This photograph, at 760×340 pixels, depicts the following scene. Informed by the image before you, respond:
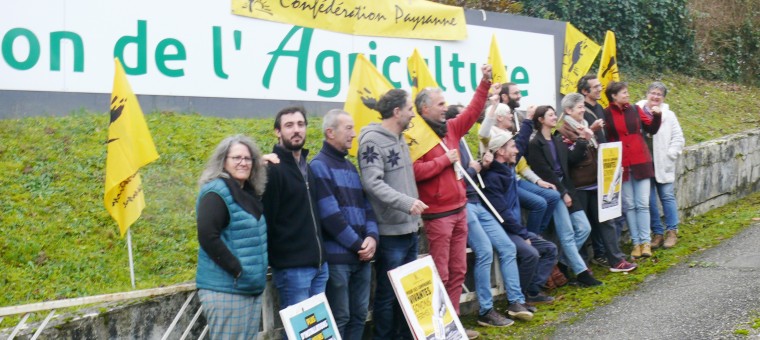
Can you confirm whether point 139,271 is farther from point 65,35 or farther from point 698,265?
point 698,265

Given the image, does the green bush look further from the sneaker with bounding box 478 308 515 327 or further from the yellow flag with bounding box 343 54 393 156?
the sneaker with bounding box 478 308 515 327

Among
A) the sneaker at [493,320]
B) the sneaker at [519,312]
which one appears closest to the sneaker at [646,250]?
the sneaker at [519,312]

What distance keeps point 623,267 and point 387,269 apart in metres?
3.43

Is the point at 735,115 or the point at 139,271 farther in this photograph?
the point at 735,115

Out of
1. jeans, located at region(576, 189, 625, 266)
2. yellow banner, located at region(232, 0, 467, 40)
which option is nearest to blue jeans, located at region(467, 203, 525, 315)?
jeans, located at region(576, 189, 625, 266)

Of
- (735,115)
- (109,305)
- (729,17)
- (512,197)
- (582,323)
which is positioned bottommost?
(582,323)

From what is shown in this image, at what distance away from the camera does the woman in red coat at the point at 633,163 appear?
31.4 feet

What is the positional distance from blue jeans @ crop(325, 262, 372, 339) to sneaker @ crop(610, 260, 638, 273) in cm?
356

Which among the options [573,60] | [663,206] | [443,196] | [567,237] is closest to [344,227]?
[443,196]

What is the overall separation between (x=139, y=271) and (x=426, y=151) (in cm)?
241

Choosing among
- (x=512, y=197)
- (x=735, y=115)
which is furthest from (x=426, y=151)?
(x=735, y=115)

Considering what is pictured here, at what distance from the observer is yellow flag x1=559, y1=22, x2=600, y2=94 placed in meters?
13.6

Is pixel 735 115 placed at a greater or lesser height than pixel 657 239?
greater

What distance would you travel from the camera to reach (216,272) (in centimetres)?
529
